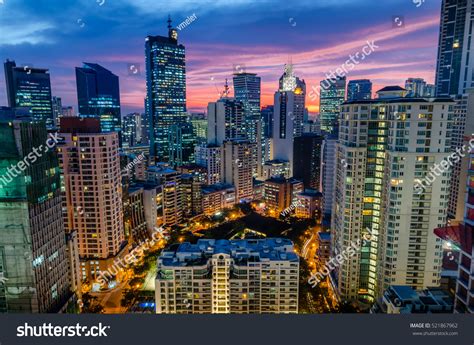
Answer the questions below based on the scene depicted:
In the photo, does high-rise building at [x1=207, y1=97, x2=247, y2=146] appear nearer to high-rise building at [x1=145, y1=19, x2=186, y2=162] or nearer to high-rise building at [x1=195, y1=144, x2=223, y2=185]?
high-rise building at [x1=195, y1=144, x2=223, y2=185]

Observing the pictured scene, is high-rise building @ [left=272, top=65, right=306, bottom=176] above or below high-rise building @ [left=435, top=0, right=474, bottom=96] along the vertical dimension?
below

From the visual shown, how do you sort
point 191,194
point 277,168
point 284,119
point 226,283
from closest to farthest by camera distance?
point 226,283 < point 191,194 < point 277,168 < point 284,119

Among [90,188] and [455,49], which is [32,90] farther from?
[455,49]

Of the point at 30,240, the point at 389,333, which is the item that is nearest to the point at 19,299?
the point at 30,240

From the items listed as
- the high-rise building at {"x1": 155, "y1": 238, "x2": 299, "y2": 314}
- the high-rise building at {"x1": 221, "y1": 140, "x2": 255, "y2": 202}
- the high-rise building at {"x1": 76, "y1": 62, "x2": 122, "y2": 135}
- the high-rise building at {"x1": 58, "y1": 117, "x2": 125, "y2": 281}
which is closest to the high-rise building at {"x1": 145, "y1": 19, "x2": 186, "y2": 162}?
the high-rise building at {"x1": 76, "y1": 62, "x2": 122, "y2": 135}

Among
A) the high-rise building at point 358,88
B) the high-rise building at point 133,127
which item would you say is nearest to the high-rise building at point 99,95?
the high-rise building at point 133,127

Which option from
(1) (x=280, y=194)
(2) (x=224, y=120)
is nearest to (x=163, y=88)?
(2) (x=224, y=120)

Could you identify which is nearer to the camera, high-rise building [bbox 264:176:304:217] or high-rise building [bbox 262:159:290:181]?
high-rise building [bbox 264:176:304:217]
